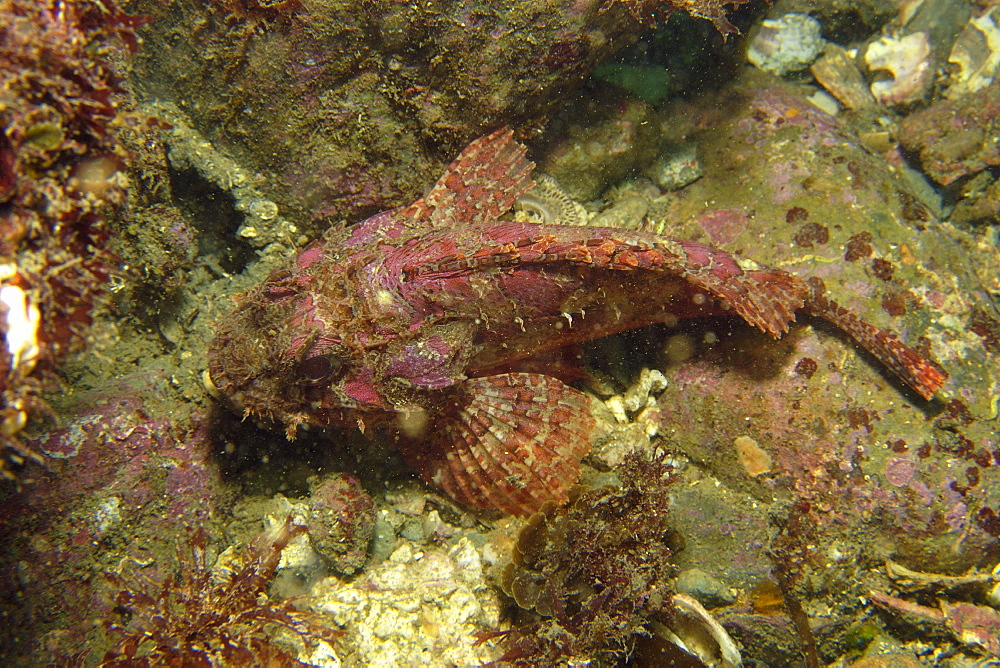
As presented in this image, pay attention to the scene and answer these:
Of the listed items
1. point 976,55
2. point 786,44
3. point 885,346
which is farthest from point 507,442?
point 976,55

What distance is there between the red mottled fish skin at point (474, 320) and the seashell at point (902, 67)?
394cm

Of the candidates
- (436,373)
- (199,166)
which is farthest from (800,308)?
(199,166)

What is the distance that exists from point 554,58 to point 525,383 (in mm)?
2587

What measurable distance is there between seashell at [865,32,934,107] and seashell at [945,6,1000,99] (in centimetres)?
31

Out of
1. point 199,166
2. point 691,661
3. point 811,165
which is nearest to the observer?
point 691,661

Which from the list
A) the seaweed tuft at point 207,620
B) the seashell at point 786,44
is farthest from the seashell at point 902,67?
the seaweed tuft at point 207,620

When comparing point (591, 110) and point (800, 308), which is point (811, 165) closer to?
point (800, 308)

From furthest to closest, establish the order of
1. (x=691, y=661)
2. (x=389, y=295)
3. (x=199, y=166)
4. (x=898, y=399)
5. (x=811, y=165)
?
(x=811, y=165), (x=199, y=166), (x=898, y=399), (x=389, y=295), (x=691, y=661)

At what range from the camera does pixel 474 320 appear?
3951 mm

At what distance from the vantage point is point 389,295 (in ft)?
12.3

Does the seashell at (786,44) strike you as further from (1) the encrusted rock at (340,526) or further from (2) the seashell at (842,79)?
(1) the encrusted rock at (340,526)

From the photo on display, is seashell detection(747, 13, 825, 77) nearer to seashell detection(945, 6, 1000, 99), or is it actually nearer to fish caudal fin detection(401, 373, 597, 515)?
seashell detection(945, 6, 1000, 99)

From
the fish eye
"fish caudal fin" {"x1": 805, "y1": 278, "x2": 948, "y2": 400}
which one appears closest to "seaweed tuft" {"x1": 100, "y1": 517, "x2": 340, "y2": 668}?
the fish eye

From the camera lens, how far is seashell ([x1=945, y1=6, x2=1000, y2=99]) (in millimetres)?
6289
